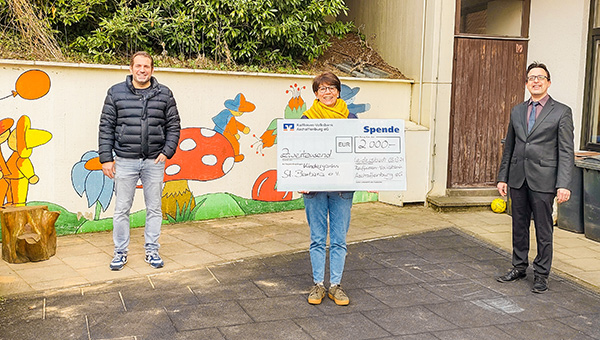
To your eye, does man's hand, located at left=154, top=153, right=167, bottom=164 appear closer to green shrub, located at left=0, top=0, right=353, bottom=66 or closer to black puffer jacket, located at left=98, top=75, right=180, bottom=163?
black puffer jacket, located at left=98, top=75, right=180, bottom=163

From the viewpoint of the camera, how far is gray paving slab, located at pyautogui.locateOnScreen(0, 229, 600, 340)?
4359mm

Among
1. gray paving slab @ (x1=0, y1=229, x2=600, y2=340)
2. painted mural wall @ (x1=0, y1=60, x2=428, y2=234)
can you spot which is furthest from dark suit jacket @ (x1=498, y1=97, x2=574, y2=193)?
painted mural wall @ (x1=0, y1=60, x2=428, y2=234)

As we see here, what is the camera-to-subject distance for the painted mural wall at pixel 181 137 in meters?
6.76

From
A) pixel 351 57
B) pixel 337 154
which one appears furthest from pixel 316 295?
pixel 351 57

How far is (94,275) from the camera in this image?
561 centimetres

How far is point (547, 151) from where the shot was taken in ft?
17.5

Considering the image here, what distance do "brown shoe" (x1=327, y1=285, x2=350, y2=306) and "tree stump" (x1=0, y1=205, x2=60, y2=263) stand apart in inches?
117

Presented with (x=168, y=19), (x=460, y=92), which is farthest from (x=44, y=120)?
(x=460, y=92)

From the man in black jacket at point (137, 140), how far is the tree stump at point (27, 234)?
0.79 m

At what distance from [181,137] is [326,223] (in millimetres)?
3346

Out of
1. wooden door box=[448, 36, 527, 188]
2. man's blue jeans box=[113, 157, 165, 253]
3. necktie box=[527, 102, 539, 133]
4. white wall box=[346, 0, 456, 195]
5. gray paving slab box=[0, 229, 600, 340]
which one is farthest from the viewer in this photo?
wooden door box=[448, 36, 527, 188]

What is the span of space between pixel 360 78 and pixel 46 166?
14.6 feet

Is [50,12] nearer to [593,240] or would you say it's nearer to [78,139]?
[78,139]

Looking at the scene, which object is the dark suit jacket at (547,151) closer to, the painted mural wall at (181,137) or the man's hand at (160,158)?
the man's hand at (160,158)
